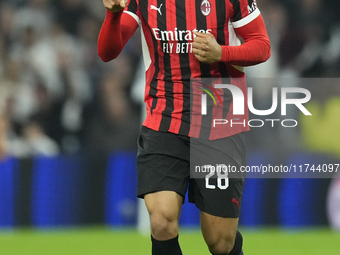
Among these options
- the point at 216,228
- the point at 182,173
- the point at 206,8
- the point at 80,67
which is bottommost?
the point at 216,228

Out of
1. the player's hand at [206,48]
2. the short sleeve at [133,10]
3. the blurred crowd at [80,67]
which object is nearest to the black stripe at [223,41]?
the player's hand at [206,48]

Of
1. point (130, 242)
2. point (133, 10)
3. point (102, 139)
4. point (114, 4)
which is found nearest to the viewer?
point (114, 4)

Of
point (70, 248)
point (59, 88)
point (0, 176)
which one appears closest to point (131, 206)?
point (70, 248)

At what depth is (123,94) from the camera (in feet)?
22.5

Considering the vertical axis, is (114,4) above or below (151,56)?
above

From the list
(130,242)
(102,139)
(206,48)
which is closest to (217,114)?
(206,48)

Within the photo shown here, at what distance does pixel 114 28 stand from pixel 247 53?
768 millimetres

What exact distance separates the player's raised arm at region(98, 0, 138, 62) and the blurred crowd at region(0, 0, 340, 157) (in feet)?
9.89

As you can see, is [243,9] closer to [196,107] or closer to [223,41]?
[223,41]

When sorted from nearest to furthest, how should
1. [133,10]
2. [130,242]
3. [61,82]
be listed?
1. [133,10]
2. [130,242]
3. [61,82]

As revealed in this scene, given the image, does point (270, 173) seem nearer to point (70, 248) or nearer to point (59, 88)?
point (70, 248)

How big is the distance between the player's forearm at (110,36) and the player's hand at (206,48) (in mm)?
452

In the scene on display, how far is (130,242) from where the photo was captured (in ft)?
18.5

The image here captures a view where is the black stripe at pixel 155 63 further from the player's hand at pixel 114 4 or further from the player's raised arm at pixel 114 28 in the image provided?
the player's hand at pixel 114 4
